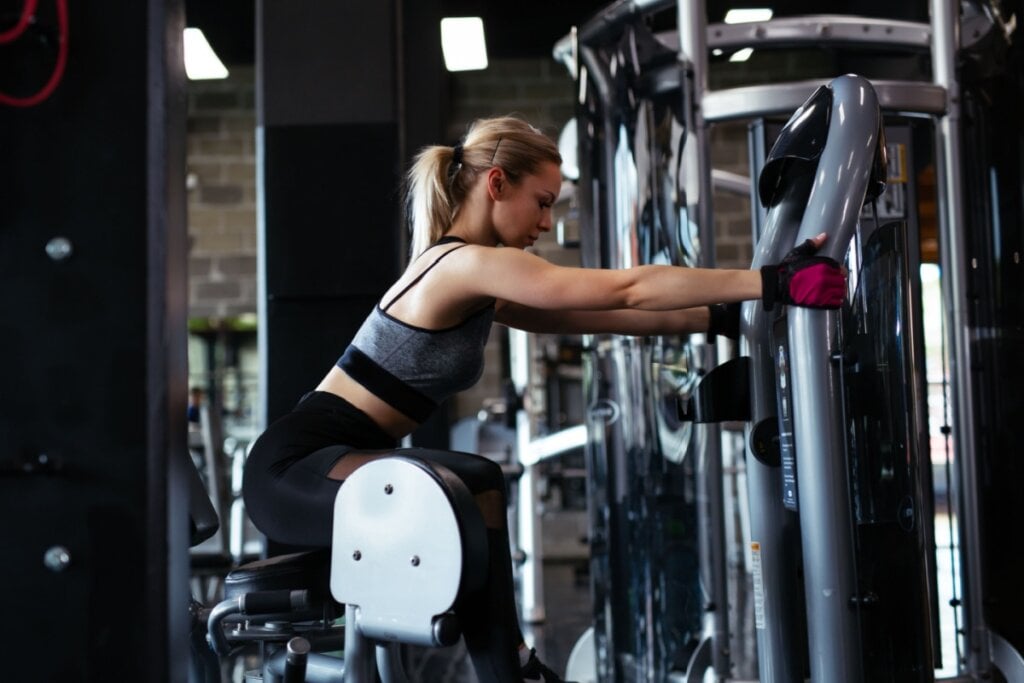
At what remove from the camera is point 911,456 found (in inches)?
83.8

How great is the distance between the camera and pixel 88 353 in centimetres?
116

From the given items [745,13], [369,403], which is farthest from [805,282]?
[745,13]

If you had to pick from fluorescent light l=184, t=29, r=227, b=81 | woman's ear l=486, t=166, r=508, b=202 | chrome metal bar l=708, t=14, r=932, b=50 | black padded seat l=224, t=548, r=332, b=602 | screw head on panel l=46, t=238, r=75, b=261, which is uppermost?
fluorescent light l=184, t=29, r=227, b=81

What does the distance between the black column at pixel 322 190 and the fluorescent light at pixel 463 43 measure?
10.4 ft

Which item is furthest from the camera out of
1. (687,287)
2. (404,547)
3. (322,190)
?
(322,190)

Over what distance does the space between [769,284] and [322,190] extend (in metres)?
1.98

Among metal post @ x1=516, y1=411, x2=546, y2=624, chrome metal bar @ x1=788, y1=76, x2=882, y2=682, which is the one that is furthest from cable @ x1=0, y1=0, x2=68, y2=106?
metal post @ x1=516, y1=411, x2=546, y2=624

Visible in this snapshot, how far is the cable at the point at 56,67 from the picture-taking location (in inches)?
45.3

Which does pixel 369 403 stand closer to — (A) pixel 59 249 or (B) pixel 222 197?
(A) pixel 59 249

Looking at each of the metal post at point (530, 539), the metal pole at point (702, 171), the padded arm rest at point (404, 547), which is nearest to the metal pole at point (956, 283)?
the metal pole at point (702, 171)

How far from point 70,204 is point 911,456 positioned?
5.34 feet

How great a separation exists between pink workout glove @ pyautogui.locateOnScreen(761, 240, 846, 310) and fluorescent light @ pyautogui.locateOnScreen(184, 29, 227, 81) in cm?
609

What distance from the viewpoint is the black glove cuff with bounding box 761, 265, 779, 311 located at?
69.9 inches

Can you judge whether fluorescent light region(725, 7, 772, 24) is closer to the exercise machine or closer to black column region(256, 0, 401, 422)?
black column region(256, 0, 401, 422)
